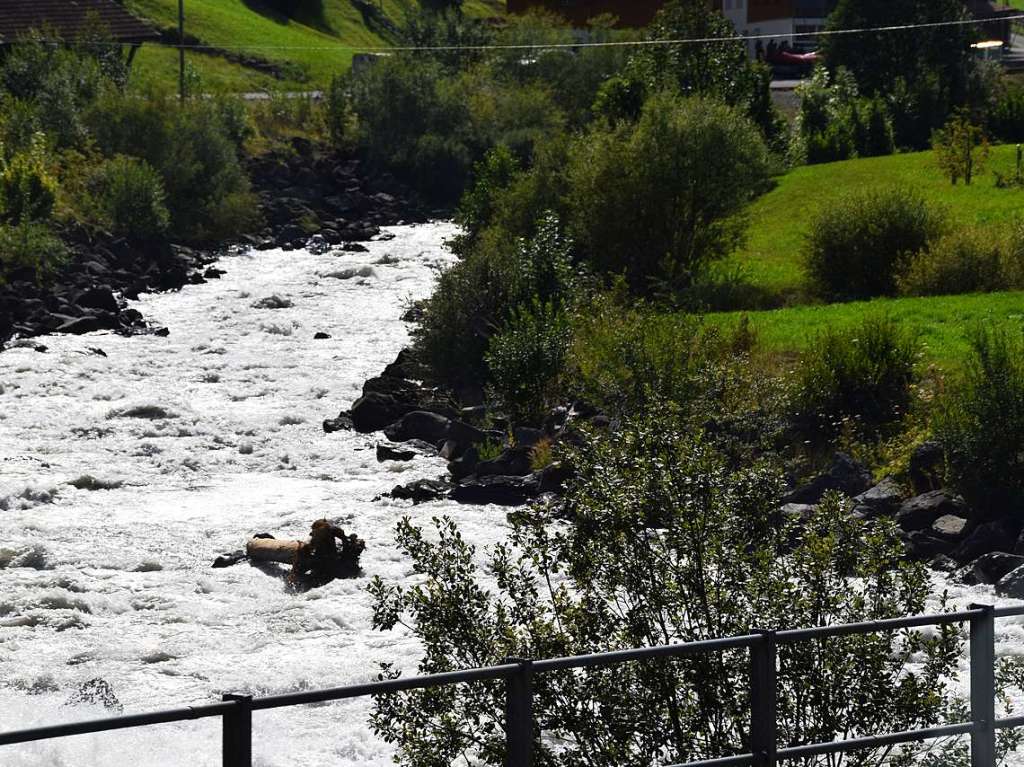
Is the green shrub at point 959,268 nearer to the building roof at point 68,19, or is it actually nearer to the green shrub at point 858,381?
the green shrub at point 858,381

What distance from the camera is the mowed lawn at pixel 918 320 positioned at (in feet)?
79.1

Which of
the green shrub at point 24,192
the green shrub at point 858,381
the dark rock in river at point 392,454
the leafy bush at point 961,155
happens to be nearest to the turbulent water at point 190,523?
the dark rock in river at point 392,454

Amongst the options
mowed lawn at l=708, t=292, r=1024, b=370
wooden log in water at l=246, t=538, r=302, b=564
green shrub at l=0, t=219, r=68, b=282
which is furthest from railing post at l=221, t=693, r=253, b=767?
green shrub at l=0, t=219, r=68, b=282

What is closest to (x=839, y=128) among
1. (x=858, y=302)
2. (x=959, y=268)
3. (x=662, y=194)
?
(x=662, y=194)

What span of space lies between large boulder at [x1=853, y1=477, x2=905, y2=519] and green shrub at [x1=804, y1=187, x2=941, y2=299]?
11.4m

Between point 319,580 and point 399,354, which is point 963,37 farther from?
point 319,580

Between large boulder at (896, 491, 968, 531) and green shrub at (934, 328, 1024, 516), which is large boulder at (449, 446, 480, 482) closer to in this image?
large boulder at (896, 491, 968, 531)

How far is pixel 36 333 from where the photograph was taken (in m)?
35.4

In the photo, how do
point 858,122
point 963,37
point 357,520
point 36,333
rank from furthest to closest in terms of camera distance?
point 963,37 → point 858,122 → point 36,333 → point 357,520

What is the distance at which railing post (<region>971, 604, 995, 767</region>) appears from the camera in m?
6.51

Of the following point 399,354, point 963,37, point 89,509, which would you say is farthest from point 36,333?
point 963,37

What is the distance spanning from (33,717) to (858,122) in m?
49.1

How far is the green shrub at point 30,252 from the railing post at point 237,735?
35949 millimetres

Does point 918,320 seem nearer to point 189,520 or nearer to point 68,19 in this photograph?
point 189,520
